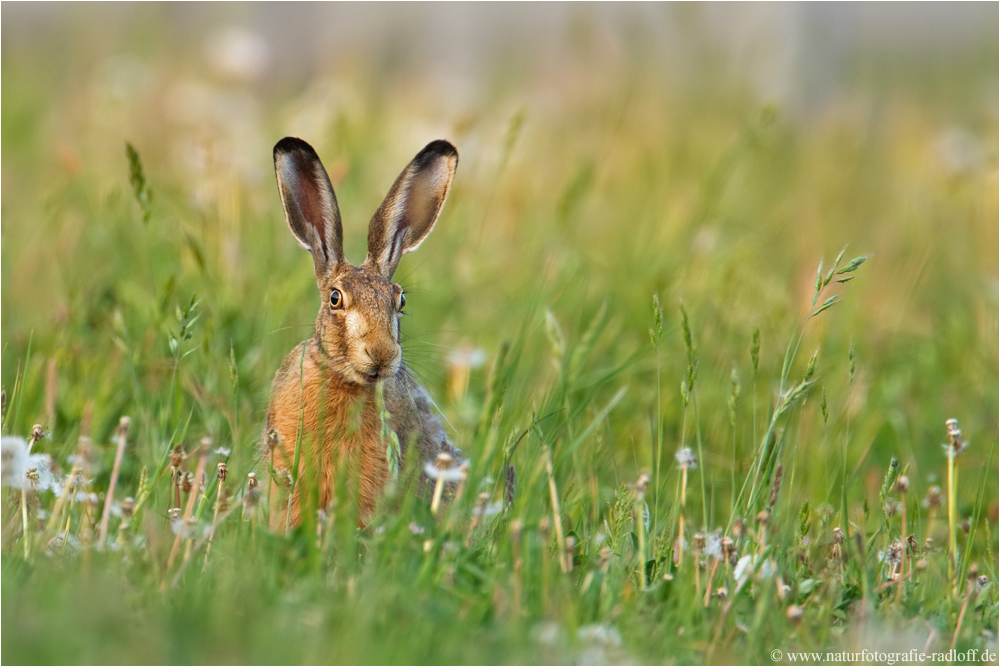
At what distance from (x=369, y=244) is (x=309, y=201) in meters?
0.30

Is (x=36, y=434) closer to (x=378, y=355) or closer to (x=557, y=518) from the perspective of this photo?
(x=378, y=355)

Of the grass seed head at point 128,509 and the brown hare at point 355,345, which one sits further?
the brown hare at point 355,345

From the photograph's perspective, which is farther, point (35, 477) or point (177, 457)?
point (177, 457)

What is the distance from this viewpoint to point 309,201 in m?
4.66

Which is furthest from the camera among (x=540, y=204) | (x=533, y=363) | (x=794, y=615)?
(x=540, y=204)

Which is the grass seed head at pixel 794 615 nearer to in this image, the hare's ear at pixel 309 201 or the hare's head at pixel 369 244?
the hare's head at pixel 369 244

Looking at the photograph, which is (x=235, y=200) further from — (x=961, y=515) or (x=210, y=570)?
(x=961, y=515)

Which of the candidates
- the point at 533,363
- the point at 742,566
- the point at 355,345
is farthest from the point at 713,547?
the point at 533,363

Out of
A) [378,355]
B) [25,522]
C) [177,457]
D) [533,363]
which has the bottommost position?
[25,522]

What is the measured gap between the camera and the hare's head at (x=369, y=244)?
14.0 feet

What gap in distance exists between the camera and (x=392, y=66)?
533 inches

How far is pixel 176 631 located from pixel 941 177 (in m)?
8.27

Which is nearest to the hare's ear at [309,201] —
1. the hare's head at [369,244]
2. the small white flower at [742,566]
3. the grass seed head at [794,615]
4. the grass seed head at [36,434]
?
the hare's head at [369,244]

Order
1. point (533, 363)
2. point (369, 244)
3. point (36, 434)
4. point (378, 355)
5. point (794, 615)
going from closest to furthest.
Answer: point (794, 615), point (36, 434), point (378, 355), point (369, 244), point (533, 363)
